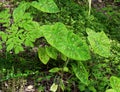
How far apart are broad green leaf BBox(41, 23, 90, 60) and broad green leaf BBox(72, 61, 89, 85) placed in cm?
22

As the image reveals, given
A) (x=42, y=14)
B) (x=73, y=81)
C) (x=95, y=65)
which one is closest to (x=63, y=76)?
(x=73, y=81)

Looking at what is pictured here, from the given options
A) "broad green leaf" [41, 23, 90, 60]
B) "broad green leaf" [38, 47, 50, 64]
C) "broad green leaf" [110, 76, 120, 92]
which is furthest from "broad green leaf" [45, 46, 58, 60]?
"broad green leaf" [110, 76, 120, 92]

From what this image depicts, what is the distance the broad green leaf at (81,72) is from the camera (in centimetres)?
288

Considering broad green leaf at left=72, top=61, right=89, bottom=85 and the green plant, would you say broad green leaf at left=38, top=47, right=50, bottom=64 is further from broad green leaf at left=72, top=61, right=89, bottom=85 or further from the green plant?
the green plant

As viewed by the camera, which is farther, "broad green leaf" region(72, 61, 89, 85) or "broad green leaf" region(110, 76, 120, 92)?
"broad green leaf" region(72, 61, 89, 85)

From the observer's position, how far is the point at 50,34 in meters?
2.84

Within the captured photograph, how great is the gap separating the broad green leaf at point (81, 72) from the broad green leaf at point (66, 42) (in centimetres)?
22

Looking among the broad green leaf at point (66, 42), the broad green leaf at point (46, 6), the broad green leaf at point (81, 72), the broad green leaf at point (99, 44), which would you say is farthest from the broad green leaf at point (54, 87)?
the broad green leaf at point (46, 6)

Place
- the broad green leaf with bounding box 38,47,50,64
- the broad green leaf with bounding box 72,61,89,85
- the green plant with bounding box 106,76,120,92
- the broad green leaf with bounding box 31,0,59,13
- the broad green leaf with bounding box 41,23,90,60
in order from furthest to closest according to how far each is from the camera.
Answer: the broad green leaf with bounding box 31,0,59,13 → the broad green leaf with bounding box 38,47,50,64 → the broad green leaf with bounding box 72,61,89,85 → the broad green leaf with bounding box 41,23,90,60 → the green plant with bounding box 106,76,120,92

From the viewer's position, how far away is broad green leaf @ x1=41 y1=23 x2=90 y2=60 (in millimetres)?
2743

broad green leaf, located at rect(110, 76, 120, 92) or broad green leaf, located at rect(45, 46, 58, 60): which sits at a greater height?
broad green leaf, located at rect(45, 46, 58, 60)

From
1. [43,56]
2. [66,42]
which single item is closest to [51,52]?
[43,56]

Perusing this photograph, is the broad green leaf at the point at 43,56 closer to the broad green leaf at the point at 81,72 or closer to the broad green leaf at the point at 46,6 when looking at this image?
the broad green leaf at the point at 81,72

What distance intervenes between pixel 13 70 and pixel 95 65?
0.87 meters
